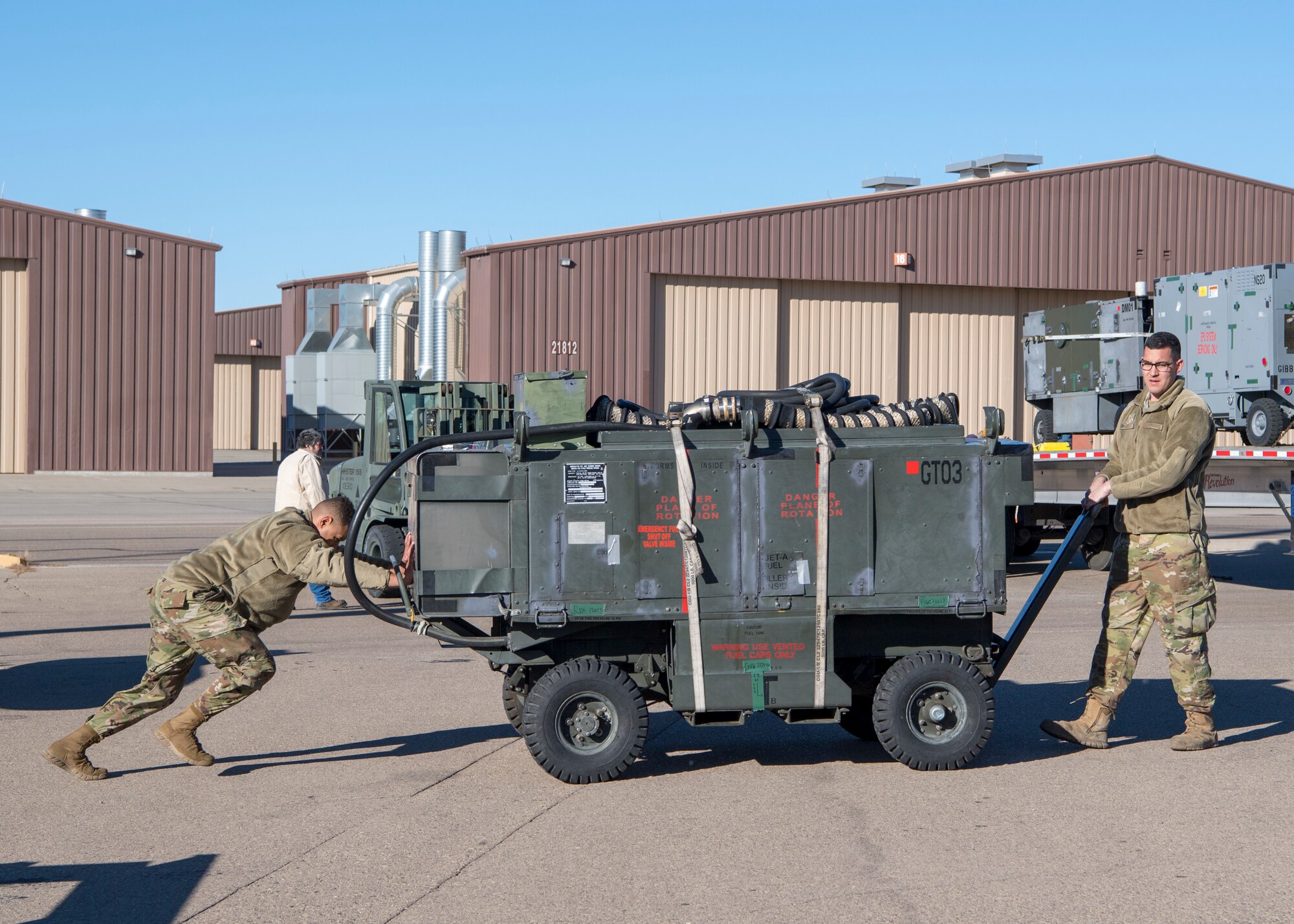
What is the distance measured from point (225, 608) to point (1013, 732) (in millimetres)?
4073

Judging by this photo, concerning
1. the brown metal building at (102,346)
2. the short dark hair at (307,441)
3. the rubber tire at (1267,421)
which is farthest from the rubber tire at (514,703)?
the brown metal building at (102,346)

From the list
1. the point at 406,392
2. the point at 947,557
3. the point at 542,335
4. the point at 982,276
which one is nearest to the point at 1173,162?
the point at 982,276

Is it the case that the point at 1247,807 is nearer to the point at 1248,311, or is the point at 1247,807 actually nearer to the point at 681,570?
the point at 681,570

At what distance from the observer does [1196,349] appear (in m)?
18.0

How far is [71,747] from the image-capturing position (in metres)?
6.07

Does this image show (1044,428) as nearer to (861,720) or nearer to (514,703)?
(861,720)

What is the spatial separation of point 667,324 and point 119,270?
13398mm

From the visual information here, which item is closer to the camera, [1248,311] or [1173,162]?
[1248,311]

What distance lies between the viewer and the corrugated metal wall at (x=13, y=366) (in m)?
31.0

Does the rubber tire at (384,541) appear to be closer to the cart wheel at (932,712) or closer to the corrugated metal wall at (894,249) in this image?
the cart wheel at (932,712)

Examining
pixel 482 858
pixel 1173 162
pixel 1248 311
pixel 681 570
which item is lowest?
pixel 482 858

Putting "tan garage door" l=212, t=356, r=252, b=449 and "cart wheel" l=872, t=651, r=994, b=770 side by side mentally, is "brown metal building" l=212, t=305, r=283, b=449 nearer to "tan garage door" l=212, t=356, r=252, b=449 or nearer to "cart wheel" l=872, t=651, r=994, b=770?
"tan garage door" l=212, t=356, r=252, b=449

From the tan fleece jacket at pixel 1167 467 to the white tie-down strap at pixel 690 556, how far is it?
2.16m

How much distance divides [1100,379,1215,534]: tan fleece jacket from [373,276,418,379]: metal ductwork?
32017 millimetres
